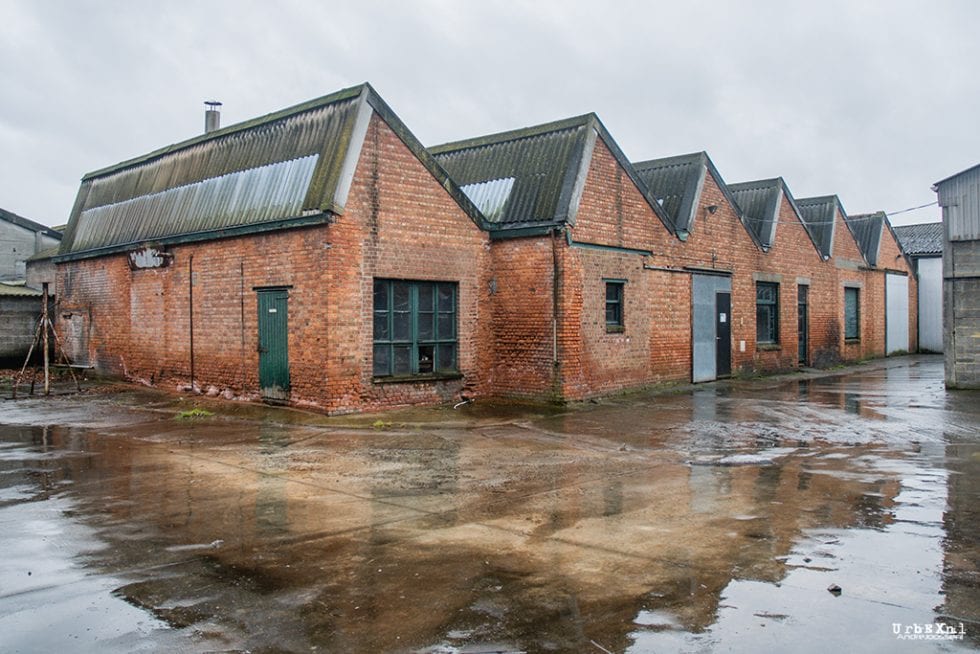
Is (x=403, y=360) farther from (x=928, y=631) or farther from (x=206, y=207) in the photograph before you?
(x=928, y=631)

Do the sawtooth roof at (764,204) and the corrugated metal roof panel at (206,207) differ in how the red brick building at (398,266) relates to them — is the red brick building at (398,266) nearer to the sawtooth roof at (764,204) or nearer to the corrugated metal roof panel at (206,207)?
the corrugated metal roof panel at (206,207)

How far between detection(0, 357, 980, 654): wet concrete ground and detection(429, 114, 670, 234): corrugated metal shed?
5056 mm

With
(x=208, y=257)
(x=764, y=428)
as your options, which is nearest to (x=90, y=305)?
(x=208, y=257)

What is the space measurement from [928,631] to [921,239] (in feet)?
119

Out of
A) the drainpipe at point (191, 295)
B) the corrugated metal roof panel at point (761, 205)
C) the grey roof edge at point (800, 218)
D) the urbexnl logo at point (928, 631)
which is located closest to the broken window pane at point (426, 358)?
the drainpipe at point (191, 295)

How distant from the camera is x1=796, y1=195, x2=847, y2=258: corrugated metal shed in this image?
26.3 meters

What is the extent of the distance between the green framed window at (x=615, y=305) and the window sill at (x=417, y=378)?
3510mm

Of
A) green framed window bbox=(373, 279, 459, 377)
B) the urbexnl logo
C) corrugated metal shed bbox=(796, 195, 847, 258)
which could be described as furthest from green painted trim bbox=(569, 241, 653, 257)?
the urbexnl logo

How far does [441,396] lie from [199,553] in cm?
938

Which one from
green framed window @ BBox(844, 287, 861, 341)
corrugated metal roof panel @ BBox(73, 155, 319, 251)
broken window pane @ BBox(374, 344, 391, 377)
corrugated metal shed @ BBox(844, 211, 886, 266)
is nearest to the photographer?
broken window pane @ BBox(374, 344, 391, 377)

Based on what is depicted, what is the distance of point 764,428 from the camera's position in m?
12.7

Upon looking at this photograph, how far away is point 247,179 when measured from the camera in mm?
16016

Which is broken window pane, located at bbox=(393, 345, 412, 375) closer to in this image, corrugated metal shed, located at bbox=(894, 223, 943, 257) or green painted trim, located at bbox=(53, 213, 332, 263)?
green painted trim, located at bbox=(53, 213, 332, 263)

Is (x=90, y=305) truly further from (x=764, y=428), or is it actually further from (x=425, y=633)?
(x=425, y=633)
